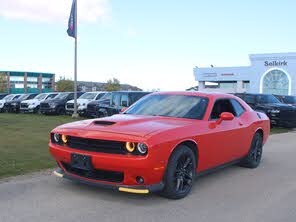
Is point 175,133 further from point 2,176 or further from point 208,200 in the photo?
point 2,176

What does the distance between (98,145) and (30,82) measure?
4436 inches

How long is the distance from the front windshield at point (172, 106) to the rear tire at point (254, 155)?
1874 mm

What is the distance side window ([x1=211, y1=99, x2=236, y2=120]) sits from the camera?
6.30 m

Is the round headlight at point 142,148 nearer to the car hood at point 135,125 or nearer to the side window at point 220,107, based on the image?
the car hood at point 135,125

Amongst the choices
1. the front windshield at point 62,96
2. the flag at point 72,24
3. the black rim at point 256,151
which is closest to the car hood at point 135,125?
the black rim at point 256,151

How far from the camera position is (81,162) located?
16.4 ft

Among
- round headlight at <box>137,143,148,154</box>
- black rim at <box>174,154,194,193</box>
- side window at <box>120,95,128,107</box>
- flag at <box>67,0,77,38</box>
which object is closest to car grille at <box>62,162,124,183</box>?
round headlight at <box>137,143,148,154</box>

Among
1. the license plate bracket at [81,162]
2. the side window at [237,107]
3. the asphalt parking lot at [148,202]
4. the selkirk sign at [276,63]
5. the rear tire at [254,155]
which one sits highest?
the selkirk sign at [276,63]

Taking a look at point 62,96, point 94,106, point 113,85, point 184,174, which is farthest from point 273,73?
point 184,174

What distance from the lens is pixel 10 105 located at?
86.6ft

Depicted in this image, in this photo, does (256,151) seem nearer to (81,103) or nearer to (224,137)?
(224,137)

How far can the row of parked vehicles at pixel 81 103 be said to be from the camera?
17391 millimetres

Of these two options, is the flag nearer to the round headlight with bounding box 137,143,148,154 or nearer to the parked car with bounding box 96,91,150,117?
the parked car with bounding box 96,91,150,117

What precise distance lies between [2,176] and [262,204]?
159 inches
